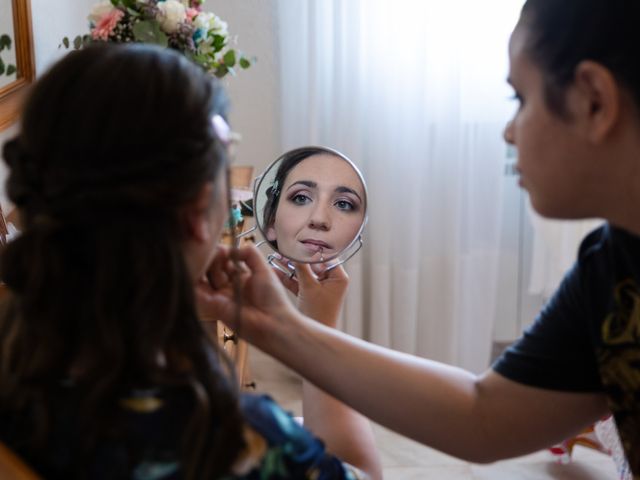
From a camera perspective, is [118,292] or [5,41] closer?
[118,292]

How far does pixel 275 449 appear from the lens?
0.62 m

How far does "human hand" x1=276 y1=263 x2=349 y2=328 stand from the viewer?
1056 mm

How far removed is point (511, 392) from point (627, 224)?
26 centimetres

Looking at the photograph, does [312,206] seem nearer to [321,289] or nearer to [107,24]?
[321,289]

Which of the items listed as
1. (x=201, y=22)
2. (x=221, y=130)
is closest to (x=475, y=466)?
(x=201, y=22)

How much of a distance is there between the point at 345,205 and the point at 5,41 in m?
0.85

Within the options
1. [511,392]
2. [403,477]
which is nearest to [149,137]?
[511,392]

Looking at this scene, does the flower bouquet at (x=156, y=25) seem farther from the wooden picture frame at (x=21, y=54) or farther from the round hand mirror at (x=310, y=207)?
the round hand mirror at (x=310, y=207)

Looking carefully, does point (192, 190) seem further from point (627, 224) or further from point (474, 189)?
point (474, 189)

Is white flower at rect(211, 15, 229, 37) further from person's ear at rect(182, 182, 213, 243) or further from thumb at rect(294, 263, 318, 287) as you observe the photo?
person's ear at rect(182, 182, 213, 243)

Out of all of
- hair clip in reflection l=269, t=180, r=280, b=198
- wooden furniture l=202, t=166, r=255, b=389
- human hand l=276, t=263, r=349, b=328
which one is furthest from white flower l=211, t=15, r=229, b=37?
human hand l=276, t=263, r=349, b=328

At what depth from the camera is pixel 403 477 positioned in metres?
1.95

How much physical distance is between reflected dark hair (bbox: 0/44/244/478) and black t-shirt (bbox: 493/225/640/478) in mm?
424

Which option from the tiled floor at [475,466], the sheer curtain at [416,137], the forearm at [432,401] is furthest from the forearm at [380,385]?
the sheer curtain at [416,137]
